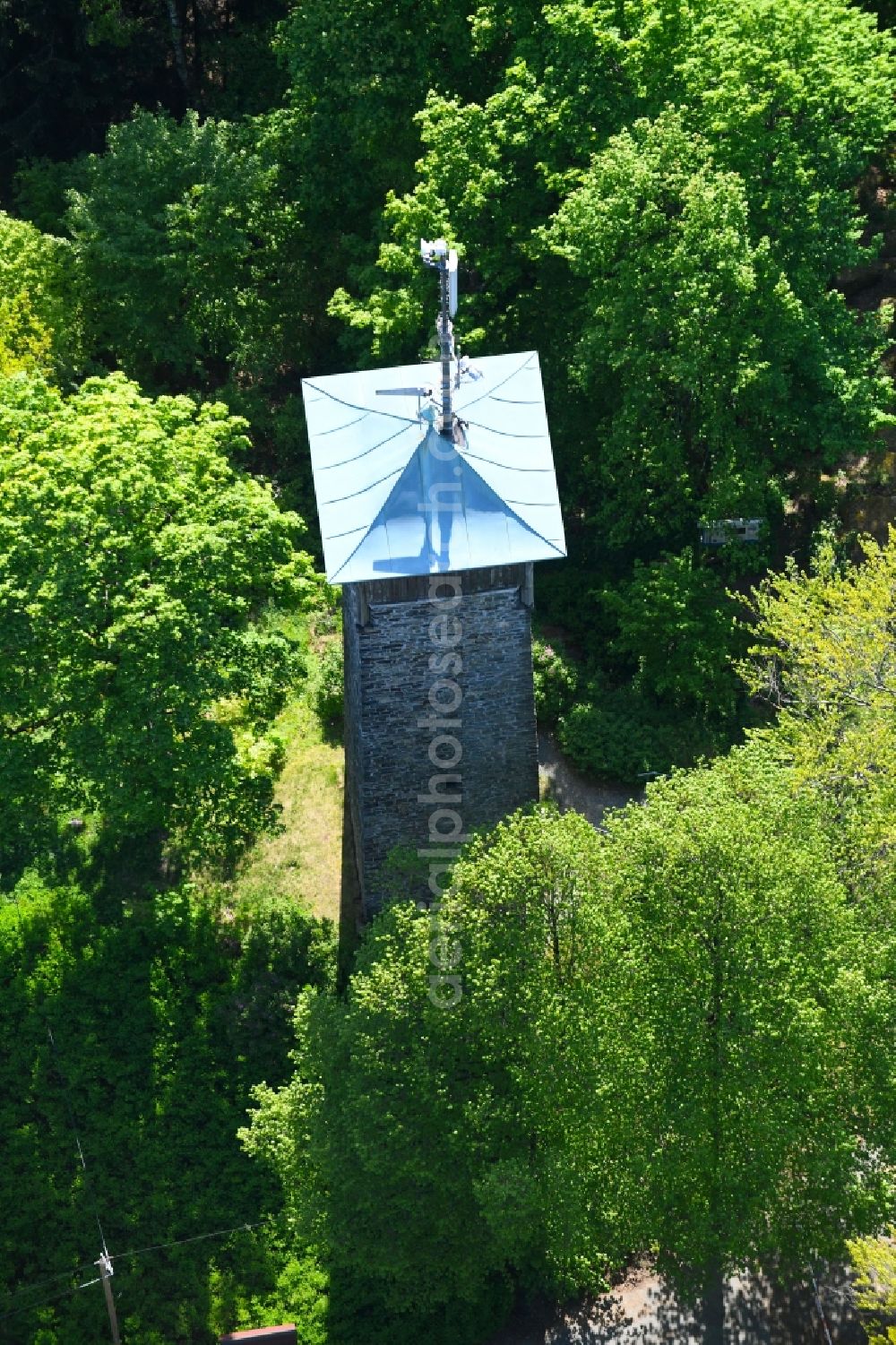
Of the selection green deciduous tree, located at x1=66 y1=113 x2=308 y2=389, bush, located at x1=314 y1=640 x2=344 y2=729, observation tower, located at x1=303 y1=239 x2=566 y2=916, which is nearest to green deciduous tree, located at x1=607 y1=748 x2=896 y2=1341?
observation tower, located at x1=303 y1=239 x2=566 y2=916

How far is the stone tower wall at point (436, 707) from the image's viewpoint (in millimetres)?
25406

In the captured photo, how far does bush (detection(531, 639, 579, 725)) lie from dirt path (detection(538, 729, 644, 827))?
0.94 metres

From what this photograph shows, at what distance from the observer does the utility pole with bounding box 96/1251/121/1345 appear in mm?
25547

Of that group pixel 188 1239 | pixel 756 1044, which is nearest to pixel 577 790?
pixel 756 1044

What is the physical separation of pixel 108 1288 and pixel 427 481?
14.6m

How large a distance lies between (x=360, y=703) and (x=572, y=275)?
13297 mm

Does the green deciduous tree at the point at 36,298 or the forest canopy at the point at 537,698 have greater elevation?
the green deciduous tree at the point at 36,298

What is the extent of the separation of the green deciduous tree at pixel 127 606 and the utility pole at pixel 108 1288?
24.8 feet

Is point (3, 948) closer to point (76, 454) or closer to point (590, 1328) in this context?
point (76, 454)

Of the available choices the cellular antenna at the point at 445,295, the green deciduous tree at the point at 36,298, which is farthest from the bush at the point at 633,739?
the green deciduous tree at the point at 36,298

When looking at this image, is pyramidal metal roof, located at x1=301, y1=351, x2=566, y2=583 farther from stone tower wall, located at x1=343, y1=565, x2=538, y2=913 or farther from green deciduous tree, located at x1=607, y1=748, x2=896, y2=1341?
green deciduous tree, located at x1=607, y1=748, x2=896, y2=1341

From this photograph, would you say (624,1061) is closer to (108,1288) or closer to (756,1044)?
(756,1044)

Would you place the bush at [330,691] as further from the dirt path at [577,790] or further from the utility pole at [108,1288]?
the utility pole at [108,1288]

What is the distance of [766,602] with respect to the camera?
31.3 m
